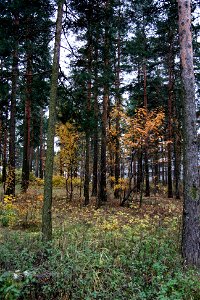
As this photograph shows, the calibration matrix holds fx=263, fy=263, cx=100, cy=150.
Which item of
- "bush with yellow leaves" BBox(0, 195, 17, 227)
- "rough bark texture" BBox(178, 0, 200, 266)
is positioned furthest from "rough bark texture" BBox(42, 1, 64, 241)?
"rough bark texture" BBox(178, 0, 200, 266)

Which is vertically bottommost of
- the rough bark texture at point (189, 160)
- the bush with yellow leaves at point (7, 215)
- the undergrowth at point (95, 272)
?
the undergrowth at point (95, 272)

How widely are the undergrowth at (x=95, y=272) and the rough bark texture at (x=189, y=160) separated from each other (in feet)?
1.49

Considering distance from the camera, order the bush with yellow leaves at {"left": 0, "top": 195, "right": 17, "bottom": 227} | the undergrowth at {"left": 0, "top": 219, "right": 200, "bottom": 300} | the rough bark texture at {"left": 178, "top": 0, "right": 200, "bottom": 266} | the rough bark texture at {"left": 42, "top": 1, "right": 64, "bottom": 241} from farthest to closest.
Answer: the bush with yellow leaves at {"left": 0, "top": 195, "right": 17, "bottom": 227}, the rough bark texture at {"left": 42, "top": 1, "right": 64, "bottom": 241}, the rough bark texture at {"left": 178, "top": 0, "right": 200, "bottom": 266}, the undergrowth at {"left": 0, "top": 219, "right": 200, "bottom": 300}

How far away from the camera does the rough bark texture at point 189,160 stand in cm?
591

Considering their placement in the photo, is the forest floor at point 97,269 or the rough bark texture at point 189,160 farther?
the rough bark texture at point 189,160

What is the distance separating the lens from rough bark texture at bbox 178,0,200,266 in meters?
A: 5.91

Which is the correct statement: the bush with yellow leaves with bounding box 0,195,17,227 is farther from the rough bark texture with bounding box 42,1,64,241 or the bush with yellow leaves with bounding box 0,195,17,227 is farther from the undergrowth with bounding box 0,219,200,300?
the rough bark texture with bounding box 42,1,64,241

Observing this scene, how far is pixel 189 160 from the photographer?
613 cm

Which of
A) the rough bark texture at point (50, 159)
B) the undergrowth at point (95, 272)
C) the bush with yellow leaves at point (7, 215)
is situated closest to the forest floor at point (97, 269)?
the undergrowth at point (95, 272)

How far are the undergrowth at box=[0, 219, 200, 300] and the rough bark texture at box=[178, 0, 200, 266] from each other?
1.49 ft

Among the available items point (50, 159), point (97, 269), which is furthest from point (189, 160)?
point (50, 159)

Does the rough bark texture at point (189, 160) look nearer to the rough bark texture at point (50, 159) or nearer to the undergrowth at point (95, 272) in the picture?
the undergrowth at point (95, 272)

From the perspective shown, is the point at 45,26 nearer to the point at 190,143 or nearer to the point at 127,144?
the point at 190,143

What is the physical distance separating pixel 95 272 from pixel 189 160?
3.22 meters
